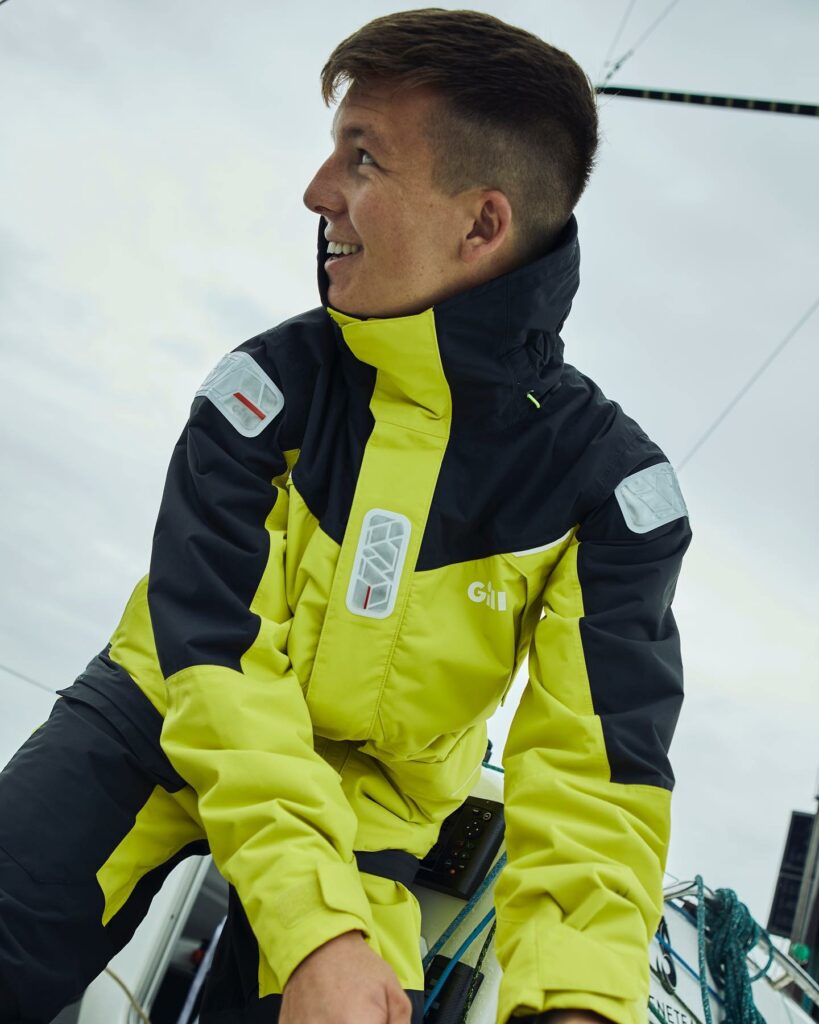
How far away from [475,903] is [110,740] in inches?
21.0

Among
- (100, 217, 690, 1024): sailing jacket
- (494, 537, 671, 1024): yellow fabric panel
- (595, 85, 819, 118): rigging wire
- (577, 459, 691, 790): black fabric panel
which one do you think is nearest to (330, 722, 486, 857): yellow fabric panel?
(100, 217, 690, 1024): sailing jacket

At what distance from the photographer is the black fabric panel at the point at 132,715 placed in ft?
3.26

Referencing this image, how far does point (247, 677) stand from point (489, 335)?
44cm

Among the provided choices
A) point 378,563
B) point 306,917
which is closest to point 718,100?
point 378,563

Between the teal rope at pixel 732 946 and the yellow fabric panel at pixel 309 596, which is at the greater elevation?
the yellow fabric panel at pixel 309 596

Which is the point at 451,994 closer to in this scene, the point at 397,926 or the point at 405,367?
the point at 397,926

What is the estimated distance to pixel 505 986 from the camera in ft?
2.73

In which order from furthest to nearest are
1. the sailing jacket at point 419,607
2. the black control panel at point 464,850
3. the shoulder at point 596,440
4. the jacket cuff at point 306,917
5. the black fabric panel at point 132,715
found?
the black control panel at point 464,850 < the shoulder at point 596,440 < the black fabric panel at point 132,715 < the sailing jacket at point 419,607 < the jacket cuff at point 306,917

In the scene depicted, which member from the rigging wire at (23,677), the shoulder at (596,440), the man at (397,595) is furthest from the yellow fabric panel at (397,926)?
the rigging wire at (23,677)

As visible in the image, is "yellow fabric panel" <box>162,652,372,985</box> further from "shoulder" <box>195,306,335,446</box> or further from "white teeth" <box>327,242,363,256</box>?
"white teeth" <box>327,242,363,256</box>

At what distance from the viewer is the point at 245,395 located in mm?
1089

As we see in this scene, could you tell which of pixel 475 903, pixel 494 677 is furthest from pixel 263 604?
pixel 475 903

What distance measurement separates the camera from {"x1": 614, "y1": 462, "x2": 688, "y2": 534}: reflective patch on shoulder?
107cm

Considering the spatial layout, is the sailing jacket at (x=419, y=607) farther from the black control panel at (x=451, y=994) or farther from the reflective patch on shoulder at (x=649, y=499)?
the black control panel at (x=451, y=994)
